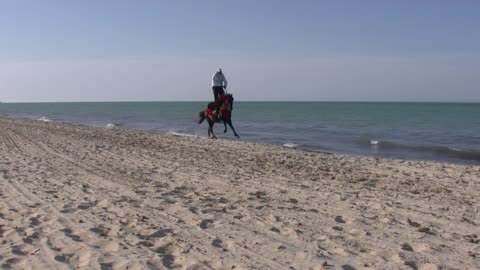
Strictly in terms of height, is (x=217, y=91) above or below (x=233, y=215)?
above

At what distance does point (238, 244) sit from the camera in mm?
5199

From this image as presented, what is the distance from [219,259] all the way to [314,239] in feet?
4.04

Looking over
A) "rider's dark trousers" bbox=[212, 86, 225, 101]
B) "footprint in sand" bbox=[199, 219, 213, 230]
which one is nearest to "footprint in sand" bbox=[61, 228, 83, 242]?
"footprint in sand" bbox=[199, 219, 213, 230]

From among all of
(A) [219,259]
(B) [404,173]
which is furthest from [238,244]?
(B) [404,173]

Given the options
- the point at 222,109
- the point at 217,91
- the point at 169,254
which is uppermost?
the point at 217,91

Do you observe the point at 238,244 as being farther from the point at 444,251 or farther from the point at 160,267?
the point at 444,251

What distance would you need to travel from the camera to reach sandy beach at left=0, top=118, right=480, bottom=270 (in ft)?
15.7

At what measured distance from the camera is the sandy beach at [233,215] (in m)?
4.78

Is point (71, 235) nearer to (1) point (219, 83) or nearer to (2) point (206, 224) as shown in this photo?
Answer: (2) point (206, 224)

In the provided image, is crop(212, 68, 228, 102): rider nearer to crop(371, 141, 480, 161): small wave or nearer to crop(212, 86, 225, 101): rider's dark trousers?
crop(212, 86, 225, 101): rider's dark trousers

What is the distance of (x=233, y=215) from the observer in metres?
6.40

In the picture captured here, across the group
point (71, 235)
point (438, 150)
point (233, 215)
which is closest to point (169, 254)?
point (71, 235)

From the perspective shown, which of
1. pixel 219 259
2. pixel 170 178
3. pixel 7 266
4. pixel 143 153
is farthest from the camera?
pixel 143 153

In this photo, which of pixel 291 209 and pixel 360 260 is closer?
pixel 360 260
